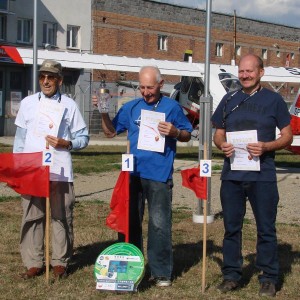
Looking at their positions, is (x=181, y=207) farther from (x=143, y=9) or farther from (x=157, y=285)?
(x=143, y=9)

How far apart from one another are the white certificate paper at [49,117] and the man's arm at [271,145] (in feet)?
6.06

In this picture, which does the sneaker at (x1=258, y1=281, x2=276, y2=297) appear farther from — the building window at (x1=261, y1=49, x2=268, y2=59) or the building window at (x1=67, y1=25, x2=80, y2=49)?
the building window at (x1=261, y1=49, x2=268, y2=59)

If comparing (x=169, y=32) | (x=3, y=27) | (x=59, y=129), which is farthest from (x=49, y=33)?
(x=59, y=129)

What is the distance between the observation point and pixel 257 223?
20.9 feet

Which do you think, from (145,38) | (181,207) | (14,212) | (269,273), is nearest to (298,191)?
(181,207)

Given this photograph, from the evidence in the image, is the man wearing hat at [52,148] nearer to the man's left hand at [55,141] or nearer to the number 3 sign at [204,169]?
the man's left hand at [55,141]

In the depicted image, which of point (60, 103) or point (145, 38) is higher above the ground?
point (145, 38)

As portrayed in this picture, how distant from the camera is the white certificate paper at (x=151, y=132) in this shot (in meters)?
6.43

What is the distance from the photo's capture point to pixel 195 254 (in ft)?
26.6

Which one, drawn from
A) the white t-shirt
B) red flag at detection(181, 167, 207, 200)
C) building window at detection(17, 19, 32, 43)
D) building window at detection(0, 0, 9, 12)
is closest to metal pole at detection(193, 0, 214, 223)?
red flag at detection(181, 167, 207, 200)

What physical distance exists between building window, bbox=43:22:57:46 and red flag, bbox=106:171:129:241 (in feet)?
113

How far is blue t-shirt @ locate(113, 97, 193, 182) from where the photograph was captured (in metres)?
6.51

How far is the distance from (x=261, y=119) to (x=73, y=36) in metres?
36.8

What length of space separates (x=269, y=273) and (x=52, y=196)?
2204mm
